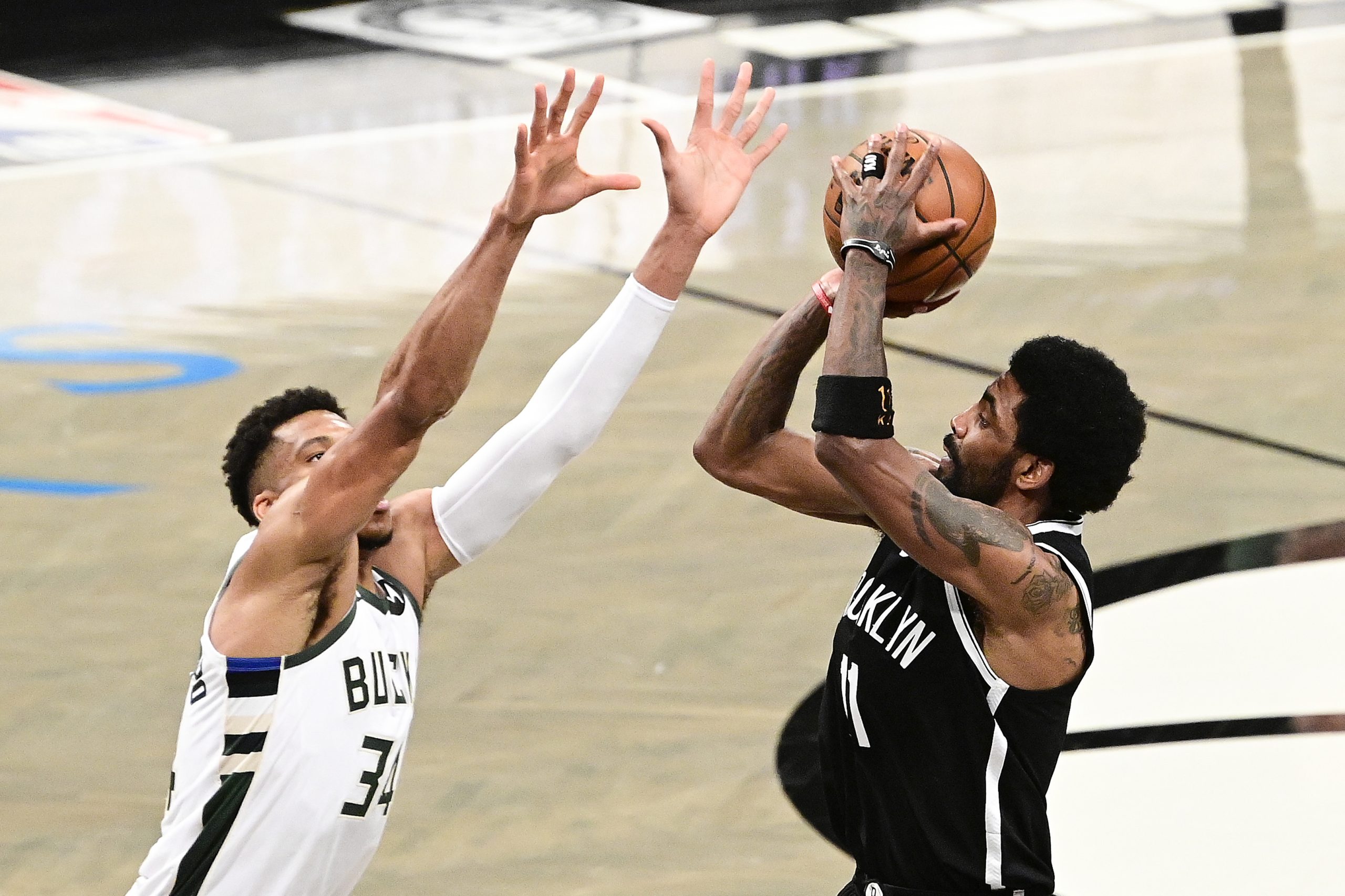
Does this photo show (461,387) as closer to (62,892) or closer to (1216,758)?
(62,892)

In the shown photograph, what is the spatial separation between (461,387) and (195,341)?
19.0ft

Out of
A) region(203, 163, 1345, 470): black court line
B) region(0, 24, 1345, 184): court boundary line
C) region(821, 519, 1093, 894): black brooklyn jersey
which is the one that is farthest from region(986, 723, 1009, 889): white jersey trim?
region(0, 24, 1345, 184): court boundary line

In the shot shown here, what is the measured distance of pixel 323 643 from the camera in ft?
12.2

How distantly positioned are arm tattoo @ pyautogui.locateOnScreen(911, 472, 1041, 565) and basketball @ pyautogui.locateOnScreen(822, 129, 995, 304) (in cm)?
54

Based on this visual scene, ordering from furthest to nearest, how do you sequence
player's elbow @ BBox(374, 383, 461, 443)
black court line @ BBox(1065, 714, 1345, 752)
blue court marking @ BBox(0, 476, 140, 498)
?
blue court marking @ BBox(0, 476, 140, 498) < black court line @ BBox(1065, 714, 1345, 752) < player's elbow @ BBox(374, 383, 461, 443)

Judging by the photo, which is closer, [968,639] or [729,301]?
[968,639]

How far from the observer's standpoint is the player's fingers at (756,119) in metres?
3.83

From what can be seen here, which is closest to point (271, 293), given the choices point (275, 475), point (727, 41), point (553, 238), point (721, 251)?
point (553, 238)

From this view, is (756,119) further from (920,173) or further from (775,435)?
(775,435)

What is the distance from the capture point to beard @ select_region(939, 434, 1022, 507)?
3.84 metres

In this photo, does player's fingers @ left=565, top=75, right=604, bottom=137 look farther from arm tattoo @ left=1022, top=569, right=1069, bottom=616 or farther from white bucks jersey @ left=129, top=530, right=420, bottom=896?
arm tattoo @ left=1022, top=569, right=1069, bottom=616

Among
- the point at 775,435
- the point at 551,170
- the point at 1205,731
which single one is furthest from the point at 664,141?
the point at 1205,731

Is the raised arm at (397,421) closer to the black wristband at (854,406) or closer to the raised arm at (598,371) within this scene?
the raised arm at (598,371)

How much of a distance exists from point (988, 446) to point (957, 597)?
0.36 m
